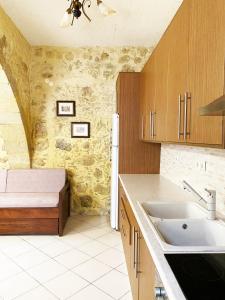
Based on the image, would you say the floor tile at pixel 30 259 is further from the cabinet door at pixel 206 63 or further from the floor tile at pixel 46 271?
the cabinet door at pixel 206 63

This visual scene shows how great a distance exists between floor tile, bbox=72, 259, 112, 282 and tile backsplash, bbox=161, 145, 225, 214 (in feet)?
3.86

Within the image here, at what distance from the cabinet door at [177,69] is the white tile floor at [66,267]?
1456 millimetres

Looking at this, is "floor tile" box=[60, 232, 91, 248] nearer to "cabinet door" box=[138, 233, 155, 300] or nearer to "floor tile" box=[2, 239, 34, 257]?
"floor tile" box=[2, 239, 34, 257]

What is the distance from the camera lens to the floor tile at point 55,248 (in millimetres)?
2725

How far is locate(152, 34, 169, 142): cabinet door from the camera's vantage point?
1876 millimetres

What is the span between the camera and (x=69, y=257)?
2.64 metres

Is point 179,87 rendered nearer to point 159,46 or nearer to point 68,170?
point 159,46

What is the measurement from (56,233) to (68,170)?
109 cm

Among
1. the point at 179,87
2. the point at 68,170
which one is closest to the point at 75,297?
the point at 179,87

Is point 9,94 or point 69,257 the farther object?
point 9,94

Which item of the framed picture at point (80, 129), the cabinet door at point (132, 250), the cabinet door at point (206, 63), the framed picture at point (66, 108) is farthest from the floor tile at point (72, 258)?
the framed picture at point (66, 108)

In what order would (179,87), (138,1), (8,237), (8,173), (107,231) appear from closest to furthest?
(179,87) → (138,1) → (8,237) → (107,231) → (8,173)

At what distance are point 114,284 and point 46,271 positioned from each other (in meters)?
0.71

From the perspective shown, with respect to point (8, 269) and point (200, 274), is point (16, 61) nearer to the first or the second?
point (8, 269)
